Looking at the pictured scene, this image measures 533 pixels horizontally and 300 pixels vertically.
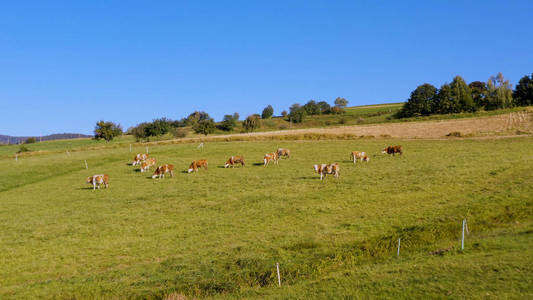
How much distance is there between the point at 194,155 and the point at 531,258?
40613mm

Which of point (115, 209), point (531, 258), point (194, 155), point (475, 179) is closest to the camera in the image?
point (531, 258)

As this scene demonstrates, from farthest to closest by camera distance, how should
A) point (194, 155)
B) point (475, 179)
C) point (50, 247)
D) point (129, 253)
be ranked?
point (194, 155) < point (475, 179) < point (50, 247) < point (129, 253)

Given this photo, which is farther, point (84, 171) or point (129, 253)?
point (84, 171)

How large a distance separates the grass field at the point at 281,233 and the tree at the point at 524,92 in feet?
264

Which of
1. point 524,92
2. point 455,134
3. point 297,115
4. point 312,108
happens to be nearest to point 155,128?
point 297,115

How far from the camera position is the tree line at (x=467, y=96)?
97875 millimetres

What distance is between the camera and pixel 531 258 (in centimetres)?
1165

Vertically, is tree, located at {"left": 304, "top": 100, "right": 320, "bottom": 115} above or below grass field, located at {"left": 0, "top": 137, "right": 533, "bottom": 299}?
above

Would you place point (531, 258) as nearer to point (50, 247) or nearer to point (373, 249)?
point (373, 249)

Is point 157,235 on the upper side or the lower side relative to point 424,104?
lower

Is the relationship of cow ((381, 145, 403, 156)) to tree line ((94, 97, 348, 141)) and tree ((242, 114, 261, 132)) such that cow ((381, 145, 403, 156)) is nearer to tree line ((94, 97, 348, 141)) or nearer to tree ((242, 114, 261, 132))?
tree line ((94, 97, 348, 141))

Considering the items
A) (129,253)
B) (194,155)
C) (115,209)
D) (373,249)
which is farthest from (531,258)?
(194,155)

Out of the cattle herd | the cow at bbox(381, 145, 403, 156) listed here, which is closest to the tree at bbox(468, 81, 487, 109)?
the cow at bbox(381, 145, 403, 156)

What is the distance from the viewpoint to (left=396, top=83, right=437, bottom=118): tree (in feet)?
339
